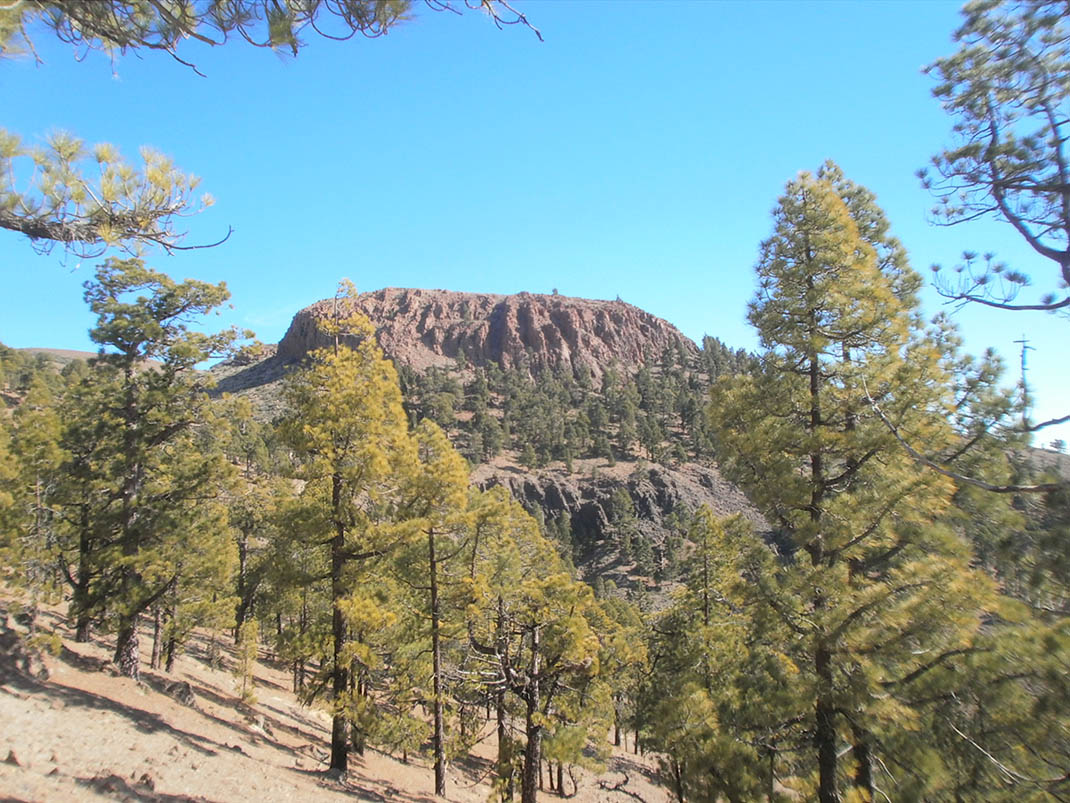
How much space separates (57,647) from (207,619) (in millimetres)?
6485

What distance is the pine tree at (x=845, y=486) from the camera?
219 inches

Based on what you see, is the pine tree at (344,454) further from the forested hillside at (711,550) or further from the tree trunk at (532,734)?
the tree trunk at (532,734)

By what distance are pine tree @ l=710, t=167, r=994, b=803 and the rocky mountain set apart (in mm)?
40792

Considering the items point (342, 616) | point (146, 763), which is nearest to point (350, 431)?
point (342, 616)

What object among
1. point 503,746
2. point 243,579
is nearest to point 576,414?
point 243,579

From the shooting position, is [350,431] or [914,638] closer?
[914,638]

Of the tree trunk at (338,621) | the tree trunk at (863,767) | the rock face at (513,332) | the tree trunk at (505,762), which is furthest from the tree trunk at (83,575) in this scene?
the rock face at (513,332)

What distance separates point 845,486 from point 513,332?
17153 centimetres

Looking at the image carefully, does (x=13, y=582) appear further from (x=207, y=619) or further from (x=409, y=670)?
(x=409, y=670)

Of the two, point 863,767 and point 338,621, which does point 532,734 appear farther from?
point 863,767

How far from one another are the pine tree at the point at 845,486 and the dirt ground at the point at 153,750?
7.61m

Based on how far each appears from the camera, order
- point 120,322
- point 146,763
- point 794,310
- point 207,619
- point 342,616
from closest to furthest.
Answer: point 794,310, point 146,763, point 342,616, point 120,322, point 207,619

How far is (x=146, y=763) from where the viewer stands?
750 centimetres

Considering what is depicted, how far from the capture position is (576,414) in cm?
11700
